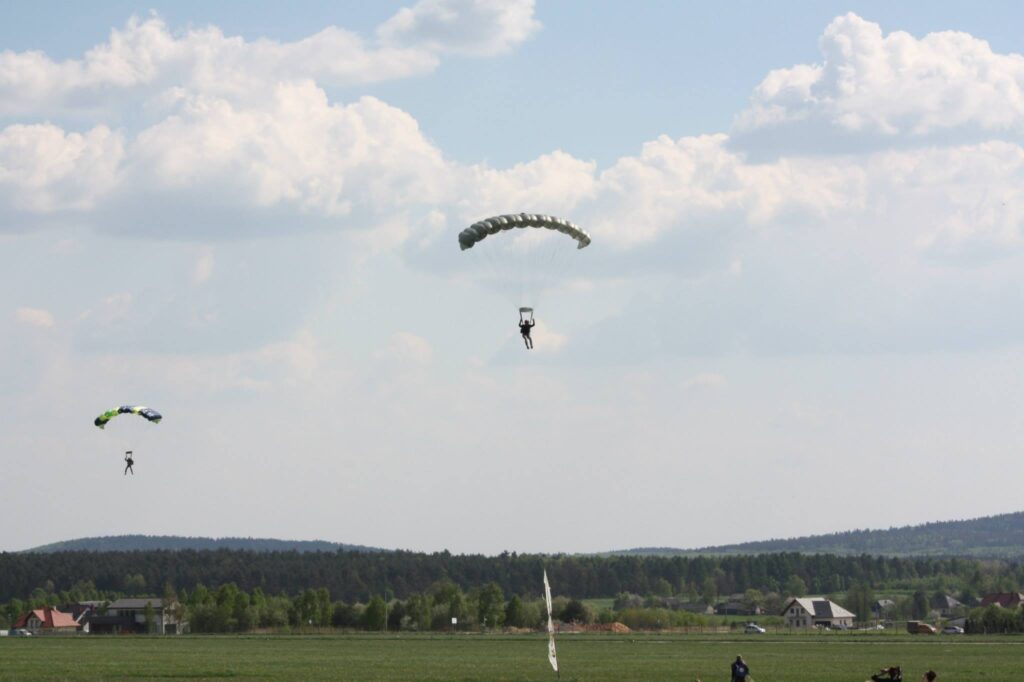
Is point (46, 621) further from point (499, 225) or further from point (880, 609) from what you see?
point (499, 225)

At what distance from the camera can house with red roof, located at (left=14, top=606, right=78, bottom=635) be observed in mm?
158250

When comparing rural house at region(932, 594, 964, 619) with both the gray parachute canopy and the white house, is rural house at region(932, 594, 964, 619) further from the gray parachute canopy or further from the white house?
the gray parachute canopy

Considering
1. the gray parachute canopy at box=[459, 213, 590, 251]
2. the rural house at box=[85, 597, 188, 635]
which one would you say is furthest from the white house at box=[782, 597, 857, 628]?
the gray parachute canopy at box=[459, 213, 590, 251]

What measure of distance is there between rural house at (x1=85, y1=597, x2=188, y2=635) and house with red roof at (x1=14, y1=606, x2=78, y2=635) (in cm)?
236

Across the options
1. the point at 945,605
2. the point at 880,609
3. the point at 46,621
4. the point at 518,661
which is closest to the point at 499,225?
the point at 518,661

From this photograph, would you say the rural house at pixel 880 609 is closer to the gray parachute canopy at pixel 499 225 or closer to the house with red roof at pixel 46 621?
the house with red roof at pixel 46 621

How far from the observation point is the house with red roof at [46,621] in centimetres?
15825

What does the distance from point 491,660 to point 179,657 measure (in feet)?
48.6

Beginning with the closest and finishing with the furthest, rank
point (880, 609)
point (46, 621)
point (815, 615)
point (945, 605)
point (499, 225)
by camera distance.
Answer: point (499, 225)
point (815, 615)
point (46, 621)
point (945, 605)
point (880, 609)

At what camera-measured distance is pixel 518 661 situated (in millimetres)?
57875

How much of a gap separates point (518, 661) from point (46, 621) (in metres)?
115

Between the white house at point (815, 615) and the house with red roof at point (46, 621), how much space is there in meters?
77.4

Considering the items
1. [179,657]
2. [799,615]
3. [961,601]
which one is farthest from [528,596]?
[179,657]

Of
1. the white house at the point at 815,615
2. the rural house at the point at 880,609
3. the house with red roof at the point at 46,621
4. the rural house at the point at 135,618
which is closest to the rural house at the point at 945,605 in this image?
the rural house at the point at 880,609
